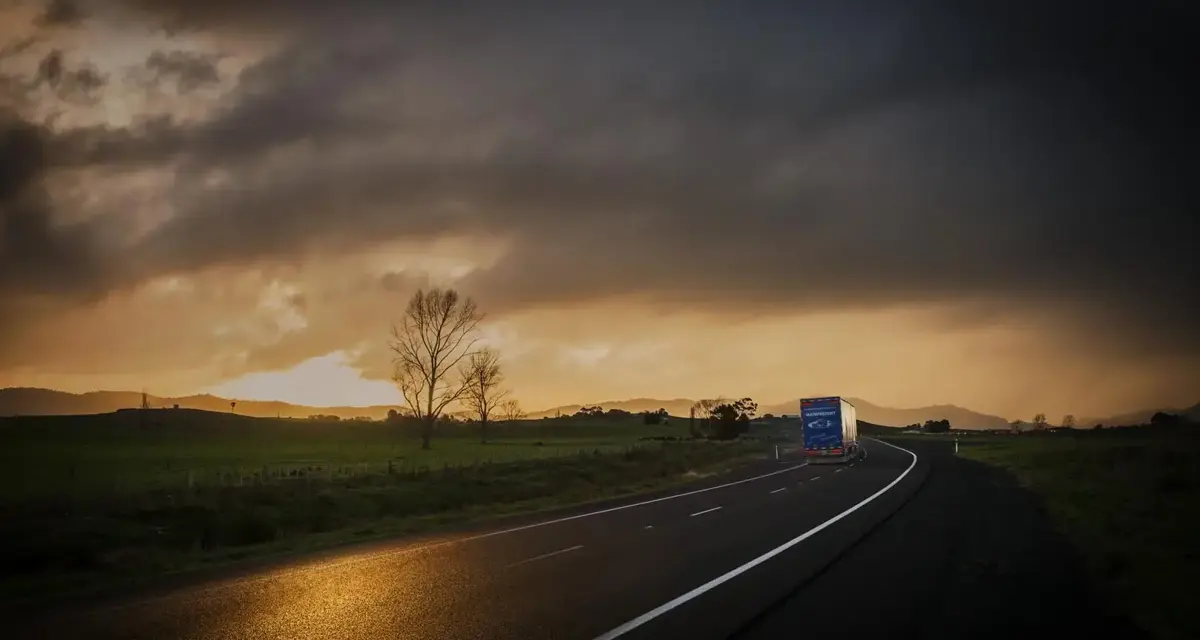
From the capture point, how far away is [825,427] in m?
50.9

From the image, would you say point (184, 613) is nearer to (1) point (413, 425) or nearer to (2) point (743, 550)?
(2) point (743, 550)

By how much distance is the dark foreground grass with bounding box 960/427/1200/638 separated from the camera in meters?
10.1

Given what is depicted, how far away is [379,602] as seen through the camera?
33.0ft

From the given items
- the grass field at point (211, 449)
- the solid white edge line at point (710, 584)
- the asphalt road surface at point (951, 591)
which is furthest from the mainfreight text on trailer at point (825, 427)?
the asphalt road surface at point (951, 591)

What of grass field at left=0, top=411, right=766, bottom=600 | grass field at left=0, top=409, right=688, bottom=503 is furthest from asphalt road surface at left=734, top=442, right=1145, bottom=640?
grass field at left=0, top=409, right=688, bottom=503

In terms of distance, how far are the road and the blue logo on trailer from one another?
103ft

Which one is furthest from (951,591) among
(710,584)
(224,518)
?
(224,518)

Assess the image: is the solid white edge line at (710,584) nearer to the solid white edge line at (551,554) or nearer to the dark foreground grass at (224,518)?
the solid white edge line at (551,554)

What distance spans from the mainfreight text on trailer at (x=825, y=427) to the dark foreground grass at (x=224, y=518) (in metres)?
20.1

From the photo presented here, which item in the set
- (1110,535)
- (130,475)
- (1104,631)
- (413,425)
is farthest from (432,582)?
(413,425)

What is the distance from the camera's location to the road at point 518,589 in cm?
866

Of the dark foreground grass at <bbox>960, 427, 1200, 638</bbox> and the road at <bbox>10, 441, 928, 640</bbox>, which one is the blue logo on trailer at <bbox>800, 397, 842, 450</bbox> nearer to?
the dark foreground grass at <bbox>960, 427, 1200, 638</bbox>

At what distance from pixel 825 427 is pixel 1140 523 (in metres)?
33.5

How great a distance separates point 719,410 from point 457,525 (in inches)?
4610
